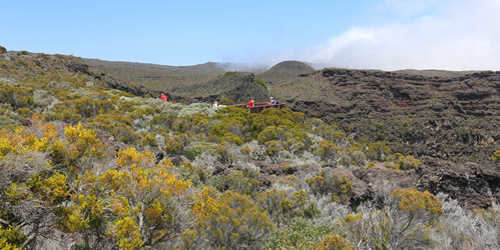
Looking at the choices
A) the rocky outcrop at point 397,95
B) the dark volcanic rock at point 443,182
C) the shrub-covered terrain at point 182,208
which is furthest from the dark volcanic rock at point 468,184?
the rocky outcrop at point 397,95

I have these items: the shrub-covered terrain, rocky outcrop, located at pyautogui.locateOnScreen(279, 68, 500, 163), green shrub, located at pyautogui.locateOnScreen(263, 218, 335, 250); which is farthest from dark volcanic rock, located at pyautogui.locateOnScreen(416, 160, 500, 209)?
rocky outcrop, located at pyautogui.locateOnScreen(279, 68, 500, 163)

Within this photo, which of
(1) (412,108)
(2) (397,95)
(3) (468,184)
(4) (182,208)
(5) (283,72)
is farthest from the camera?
(5) (283,72)

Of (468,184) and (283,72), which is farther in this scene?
(283,72)

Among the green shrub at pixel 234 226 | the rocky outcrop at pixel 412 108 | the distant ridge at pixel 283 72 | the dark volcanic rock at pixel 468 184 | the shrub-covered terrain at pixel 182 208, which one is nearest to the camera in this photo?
the shrub-covered terrain at pixel 182 208

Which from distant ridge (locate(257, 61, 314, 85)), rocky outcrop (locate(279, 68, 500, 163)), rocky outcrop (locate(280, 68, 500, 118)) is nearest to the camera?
rocky outcrop (locate(279, 68, 500, 163))

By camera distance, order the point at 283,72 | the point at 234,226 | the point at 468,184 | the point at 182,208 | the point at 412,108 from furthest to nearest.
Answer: the point at 283,72, the point at 412,108, the point at 468,184, the point at 234,226, the point at 182,208

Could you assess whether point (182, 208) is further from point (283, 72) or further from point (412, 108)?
point (283, 72)

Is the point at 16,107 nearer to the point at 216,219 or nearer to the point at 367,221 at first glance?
the point at 216,219

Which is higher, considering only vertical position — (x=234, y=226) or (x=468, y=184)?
(x=468, y=184)

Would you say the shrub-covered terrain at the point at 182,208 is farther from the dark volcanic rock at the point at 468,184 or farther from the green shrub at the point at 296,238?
the dark volcanic rock at the point at 468,184

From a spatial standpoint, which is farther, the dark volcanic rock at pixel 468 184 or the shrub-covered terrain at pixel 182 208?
the dark volcanic rock at pixel 468 184

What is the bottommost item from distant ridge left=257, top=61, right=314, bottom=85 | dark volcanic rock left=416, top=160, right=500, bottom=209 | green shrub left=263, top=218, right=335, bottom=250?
green shrub left=263, top=218, right=335, bottom=250

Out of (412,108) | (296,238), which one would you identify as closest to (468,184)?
(296,238)

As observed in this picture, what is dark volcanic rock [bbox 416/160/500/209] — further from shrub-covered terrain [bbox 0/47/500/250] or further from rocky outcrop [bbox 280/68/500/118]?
rocky outcrop [bbox 280/68/500/118]
